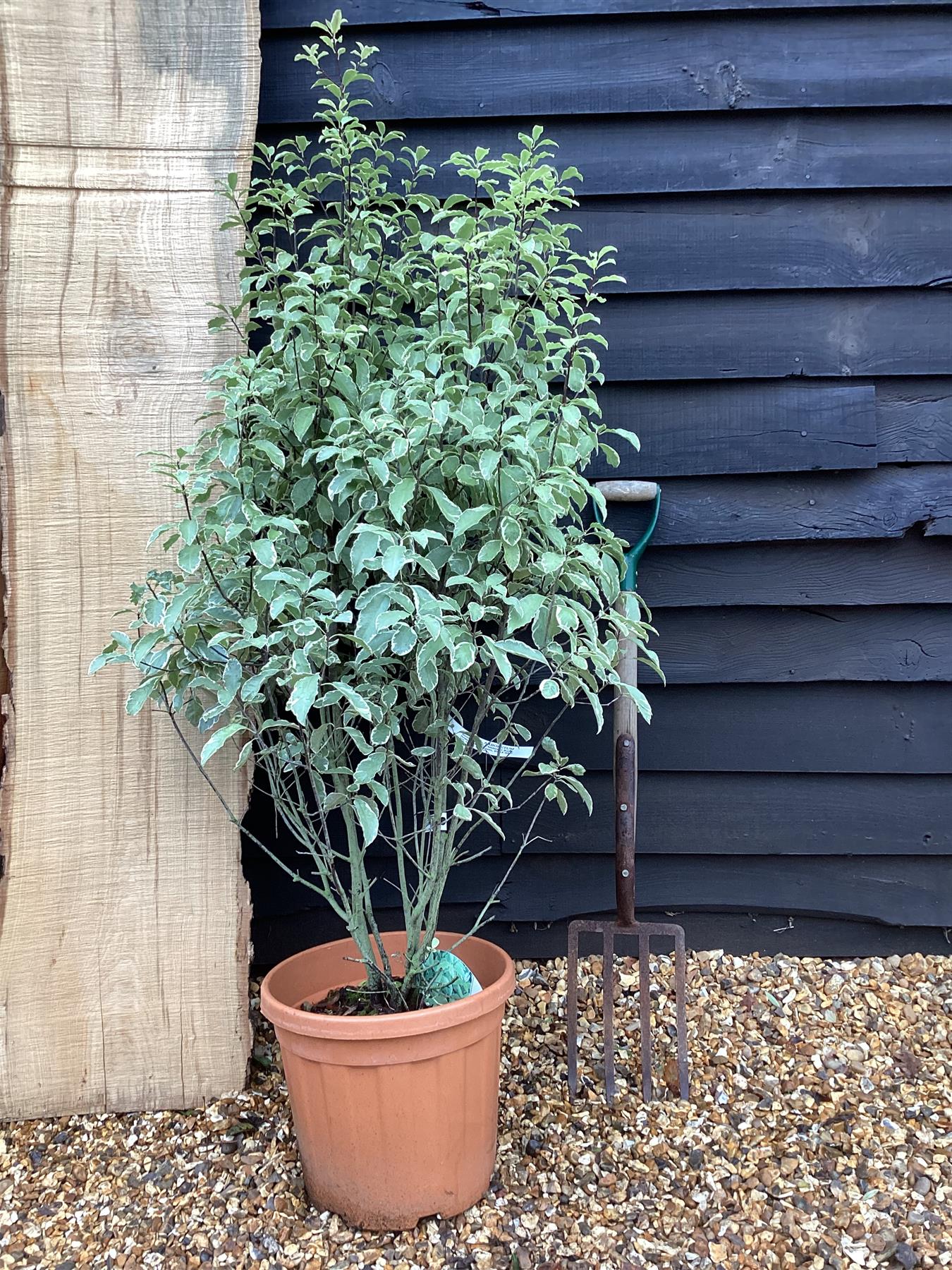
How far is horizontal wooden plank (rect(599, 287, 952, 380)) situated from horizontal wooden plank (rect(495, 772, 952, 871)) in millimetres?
884

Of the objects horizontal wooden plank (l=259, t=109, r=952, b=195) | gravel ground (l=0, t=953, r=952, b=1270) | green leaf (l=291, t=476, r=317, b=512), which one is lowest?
gravel ground (l=0, t=953, r=952, b=1270)

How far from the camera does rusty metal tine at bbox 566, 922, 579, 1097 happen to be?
167 centimetres

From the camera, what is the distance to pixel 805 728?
1.96 meters

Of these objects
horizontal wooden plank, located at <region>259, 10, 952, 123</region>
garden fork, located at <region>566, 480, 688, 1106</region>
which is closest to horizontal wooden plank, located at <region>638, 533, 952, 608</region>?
garden fork, located at <region>566, 480, 688, 1106</region>

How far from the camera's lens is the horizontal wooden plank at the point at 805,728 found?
1.96 meters

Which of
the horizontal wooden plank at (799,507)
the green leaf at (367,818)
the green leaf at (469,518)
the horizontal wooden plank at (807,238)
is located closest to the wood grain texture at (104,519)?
the green leaf at (367,818)

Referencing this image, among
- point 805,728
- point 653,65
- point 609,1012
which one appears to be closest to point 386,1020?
point 609,1012

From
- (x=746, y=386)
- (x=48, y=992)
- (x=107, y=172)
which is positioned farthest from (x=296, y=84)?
(x=48, y=992)

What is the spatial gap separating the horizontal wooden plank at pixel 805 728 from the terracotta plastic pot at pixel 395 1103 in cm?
74

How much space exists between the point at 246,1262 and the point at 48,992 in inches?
24.2

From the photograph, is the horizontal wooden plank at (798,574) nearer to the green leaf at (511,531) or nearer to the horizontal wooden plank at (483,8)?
the green leaf at (511,531)

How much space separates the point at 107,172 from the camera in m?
1.66

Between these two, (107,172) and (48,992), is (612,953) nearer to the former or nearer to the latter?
(48,992)

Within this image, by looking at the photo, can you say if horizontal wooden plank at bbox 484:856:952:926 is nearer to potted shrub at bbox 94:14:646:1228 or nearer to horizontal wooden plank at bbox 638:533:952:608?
potted shrub at bbox 94:14:646:1228
